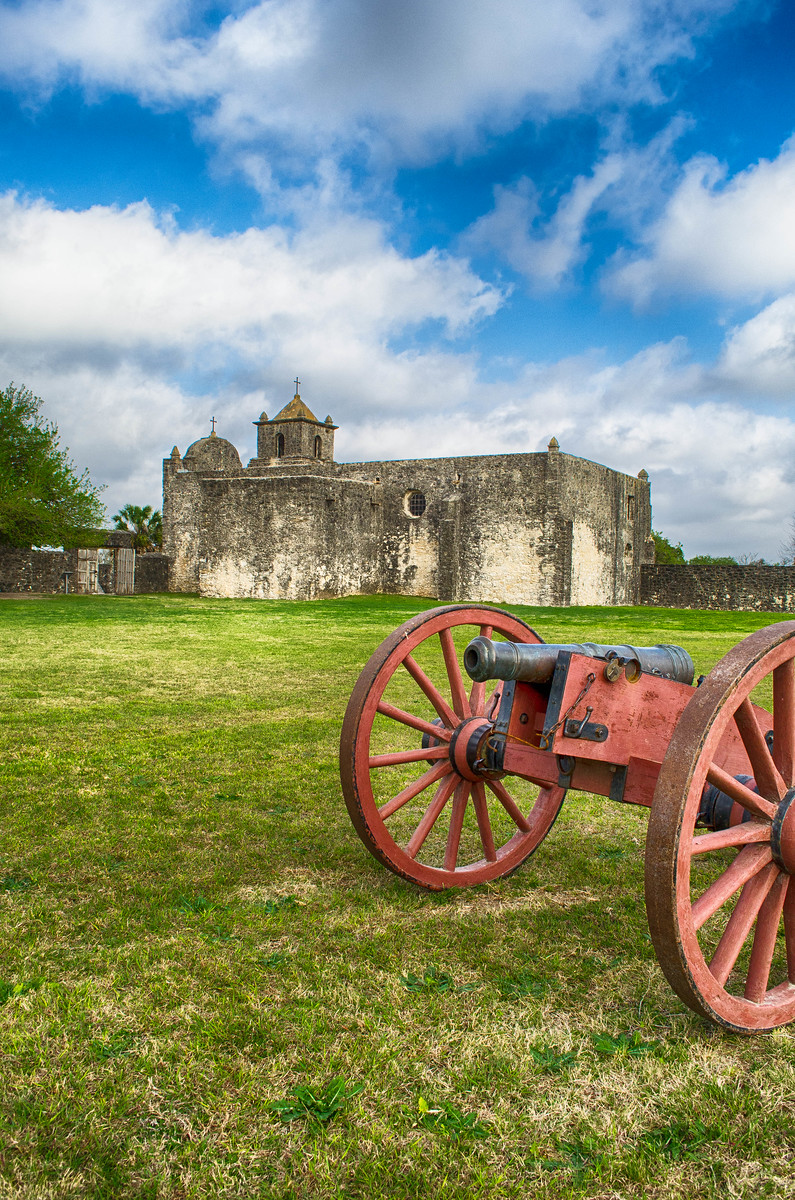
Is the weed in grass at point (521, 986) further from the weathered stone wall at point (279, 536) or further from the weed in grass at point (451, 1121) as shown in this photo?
the weathered stone wall at point (279, 536)

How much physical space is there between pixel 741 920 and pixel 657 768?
55cm

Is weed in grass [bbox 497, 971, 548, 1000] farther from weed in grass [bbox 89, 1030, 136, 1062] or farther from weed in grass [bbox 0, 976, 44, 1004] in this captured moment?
weed in grass [bbox 0, 976, 44, 1004]

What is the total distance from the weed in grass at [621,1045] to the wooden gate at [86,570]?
3070cm

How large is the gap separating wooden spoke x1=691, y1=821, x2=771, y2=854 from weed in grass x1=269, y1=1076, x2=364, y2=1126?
1071mm

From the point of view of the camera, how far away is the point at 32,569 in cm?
2936

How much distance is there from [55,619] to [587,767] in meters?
16.2

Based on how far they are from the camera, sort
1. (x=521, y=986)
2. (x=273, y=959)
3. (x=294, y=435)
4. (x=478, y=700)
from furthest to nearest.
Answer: (x=294, y=435) → (x=478, y=700) → (x=273, y=959) → (x=521, y=986)

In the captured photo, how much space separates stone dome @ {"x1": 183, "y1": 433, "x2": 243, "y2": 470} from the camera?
42938 mm

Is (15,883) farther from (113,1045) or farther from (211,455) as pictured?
(211,455)

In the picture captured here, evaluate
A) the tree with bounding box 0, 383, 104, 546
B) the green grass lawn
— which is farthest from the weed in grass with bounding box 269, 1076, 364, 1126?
the tree with bounding box 0, 383, 104, 546

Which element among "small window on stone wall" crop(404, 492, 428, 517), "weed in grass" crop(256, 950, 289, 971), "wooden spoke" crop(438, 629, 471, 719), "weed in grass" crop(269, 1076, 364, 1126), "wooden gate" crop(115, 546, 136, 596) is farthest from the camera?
"small window on stone wall" crop(404, 492, 428, 517)

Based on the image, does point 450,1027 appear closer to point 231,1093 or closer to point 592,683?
point 231,1093

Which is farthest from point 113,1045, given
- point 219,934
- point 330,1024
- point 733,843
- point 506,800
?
point 506,800

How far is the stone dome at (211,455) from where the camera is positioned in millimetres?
42938
